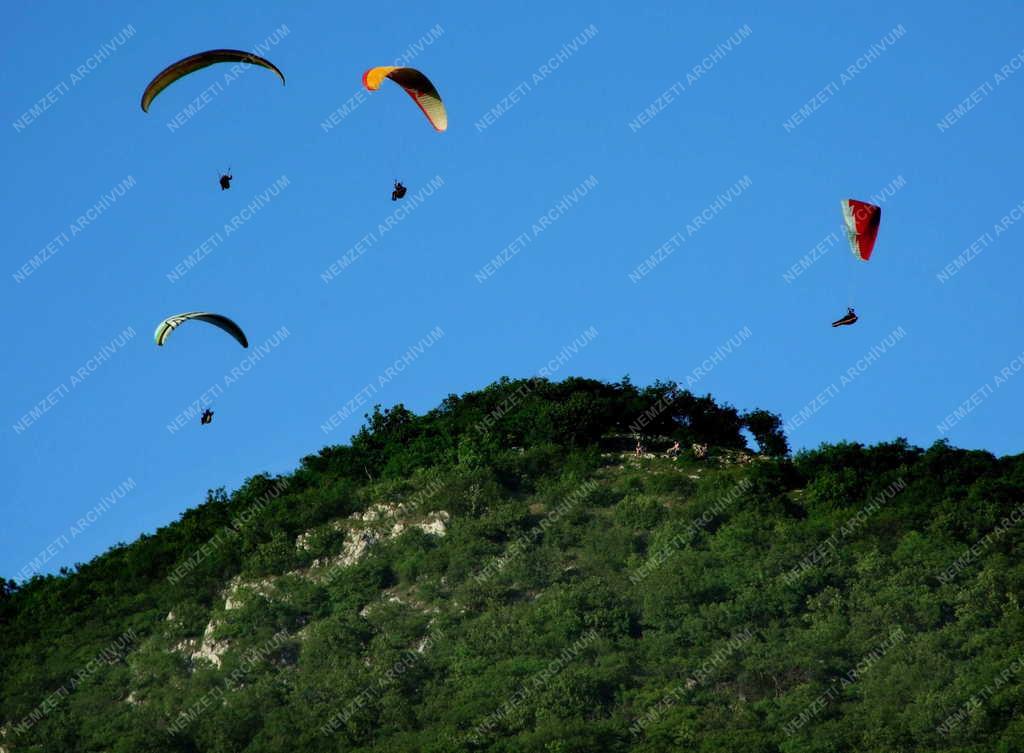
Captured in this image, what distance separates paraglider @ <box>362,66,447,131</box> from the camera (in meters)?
79.8

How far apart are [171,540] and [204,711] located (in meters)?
14.2

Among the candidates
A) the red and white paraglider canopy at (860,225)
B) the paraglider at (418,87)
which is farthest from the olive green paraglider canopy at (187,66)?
the red and white paraglider canopy at (860,225)

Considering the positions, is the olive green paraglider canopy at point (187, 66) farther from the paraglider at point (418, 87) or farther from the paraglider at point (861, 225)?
the paraglider at point (861, 225)

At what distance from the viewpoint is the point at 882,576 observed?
3514 inches

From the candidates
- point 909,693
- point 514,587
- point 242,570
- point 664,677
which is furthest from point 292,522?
point 909,693

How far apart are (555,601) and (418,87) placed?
65.0 feet

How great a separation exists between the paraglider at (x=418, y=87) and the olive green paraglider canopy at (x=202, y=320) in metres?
9.20

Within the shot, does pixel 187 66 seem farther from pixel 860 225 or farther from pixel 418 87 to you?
pixel 860 225

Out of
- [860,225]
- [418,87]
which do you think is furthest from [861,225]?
[418,87]

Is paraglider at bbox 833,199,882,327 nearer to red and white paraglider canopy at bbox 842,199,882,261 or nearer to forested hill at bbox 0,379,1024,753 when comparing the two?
red and white paraglider canopy at bbox 842,199,882,261

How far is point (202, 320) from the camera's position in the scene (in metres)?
81.1

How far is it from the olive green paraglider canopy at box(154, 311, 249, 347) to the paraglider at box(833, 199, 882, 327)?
65.5 ft

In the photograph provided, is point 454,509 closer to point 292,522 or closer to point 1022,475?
point 292,522

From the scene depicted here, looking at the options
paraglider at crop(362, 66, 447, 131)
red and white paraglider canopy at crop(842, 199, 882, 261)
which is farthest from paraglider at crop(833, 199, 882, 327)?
paraglider at crop(362, 66, 447, 131)
